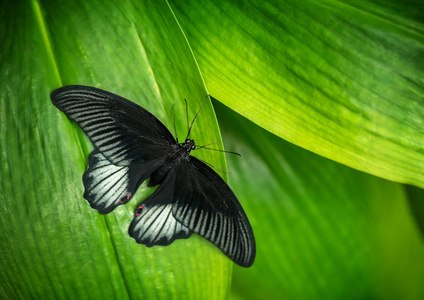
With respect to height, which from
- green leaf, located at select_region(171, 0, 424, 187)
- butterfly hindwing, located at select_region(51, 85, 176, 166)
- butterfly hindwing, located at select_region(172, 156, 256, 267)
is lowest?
butterfly hindwing, located at select_region(172, 156, 256, 267)

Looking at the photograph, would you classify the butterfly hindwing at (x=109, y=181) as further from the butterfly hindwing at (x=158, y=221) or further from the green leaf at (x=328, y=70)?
the green leaf at (x=328, y=70)

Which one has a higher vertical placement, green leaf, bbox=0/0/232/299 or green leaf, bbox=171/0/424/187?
green leaf, bbox=171/0/424/187

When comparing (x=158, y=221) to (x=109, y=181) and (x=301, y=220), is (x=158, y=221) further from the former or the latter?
(x=301, y=220)

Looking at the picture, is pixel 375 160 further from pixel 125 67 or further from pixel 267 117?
pixel 125 67

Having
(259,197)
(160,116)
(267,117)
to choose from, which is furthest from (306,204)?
(160,116)

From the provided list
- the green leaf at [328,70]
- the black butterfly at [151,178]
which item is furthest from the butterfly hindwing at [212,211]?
the green leaf at [328,70]

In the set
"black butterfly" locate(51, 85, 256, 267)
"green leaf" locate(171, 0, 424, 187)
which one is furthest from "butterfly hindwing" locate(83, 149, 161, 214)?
"green leaf" locate(171, 0, 424, 187)

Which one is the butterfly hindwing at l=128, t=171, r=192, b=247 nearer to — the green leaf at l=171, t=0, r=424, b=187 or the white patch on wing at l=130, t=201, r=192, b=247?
the white patch on wing at l=130, t=201, r=192, b=247
